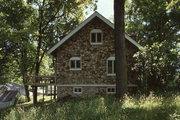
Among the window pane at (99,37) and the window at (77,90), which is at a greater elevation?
the window pane at (99,37)

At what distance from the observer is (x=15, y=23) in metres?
32.7

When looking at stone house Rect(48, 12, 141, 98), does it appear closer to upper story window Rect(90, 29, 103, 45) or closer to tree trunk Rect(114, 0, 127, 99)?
upper story window Rect(90, 29, 103, 45)

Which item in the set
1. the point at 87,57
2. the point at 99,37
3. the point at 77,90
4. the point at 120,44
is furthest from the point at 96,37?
the point at 120,44

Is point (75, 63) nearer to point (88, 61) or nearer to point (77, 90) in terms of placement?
point (88, 61)

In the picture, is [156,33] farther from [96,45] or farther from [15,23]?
[15,23]

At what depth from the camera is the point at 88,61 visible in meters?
26.0

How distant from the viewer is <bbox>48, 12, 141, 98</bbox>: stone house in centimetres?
2570

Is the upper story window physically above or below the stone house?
above

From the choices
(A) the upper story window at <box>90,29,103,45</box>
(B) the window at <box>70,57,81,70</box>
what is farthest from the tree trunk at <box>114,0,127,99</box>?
(B) the window at <box>70,57,81,70</box>

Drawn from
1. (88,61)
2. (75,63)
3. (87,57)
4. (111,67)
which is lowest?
(111,67)

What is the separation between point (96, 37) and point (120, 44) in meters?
10.1

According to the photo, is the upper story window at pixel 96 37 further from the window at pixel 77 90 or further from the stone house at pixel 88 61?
the window at pixel 77 90

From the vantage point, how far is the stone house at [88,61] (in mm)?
25703

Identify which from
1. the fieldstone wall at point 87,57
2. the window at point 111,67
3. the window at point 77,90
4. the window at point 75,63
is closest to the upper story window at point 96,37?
the fieldstone wall at point 87,57
